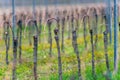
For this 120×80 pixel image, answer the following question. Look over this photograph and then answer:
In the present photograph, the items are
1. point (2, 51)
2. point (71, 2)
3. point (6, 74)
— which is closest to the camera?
point (6, 74)

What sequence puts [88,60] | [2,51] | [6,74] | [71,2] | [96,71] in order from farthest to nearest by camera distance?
[71,2]
[2,51]
[88,60]
[6,74]
[96,71]

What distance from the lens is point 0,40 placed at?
41.7 feet

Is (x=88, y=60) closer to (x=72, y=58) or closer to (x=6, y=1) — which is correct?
(x=72, y=58)

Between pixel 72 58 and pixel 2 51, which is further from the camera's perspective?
pixel 2 51

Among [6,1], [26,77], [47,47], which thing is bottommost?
[26,77]

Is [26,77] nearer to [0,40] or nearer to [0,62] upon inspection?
[0,62]

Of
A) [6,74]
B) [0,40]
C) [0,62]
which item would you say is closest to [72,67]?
[6,74]

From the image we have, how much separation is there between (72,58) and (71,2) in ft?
37.8

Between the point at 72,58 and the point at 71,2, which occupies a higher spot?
the point at 71,2

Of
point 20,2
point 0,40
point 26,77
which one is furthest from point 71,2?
point 26,77

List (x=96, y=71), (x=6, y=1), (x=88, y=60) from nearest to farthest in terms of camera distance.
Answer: (x=96, y=71) → (x=88, y=60) → (x=6, y=1)

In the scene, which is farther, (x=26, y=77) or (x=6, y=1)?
(x=6, y=1)

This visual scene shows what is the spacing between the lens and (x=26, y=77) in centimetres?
827

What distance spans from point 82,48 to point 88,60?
1898 mm
